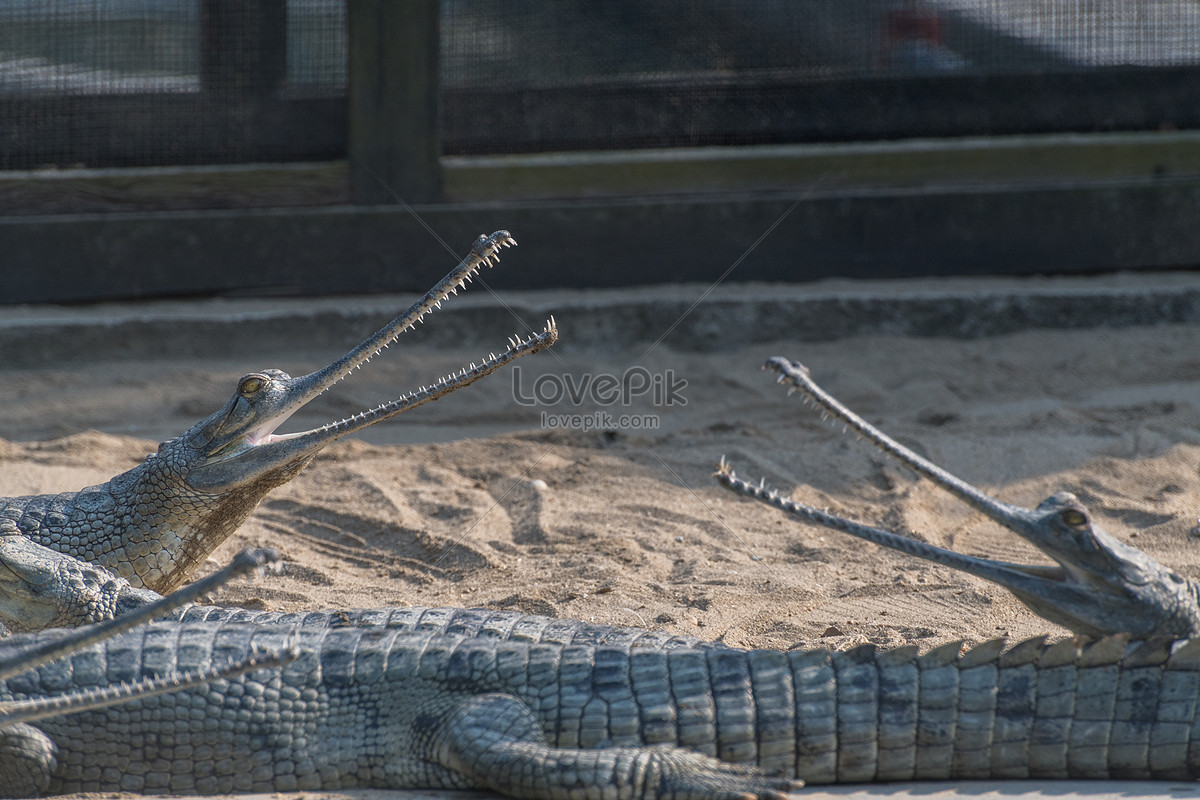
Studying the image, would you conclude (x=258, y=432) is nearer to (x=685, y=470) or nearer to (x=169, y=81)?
(x=685, y=470)

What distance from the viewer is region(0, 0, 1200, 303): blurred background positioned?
518 cm

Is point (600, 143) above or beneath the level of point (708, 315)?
above

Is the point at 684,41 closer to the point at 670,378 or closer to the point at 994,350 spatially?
the point at 670,378

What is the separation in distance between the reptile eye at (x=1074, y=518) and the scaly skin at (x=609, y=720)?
254mm

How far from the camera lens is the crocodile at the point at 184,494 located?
3002mm

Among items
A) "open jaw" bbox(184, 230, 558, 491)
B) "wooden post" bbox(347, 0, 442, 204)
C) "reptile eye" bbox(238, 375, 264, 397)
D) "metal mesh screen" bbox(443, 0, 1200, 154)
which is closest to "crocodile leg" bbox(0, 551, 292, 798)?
"open jaw" bbox(184, 230, 558, 491)

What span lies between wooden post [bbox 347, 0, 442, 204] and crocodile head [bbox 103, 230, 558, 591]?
95.7 inches

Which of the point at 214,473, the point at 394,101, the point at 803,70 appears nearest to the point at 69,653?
the point at 214,473

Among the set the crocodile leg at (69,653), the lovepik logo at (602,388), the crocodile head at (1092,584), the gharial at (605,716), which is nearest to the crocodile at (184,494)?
the crocodile leg at (69,653)

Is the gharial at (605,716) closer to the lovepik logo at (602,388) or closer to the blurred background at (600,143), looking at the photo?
the lovepik logo at (602,388)

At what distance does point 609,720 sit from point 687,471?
1965 millimetres

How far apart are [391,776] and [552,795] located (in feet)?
1.28

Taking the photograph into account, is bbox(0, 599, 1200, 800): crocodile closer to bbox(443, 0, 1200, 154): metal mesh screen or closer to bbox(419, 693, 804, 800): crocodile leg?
bbox(419, 693, 804, 800): crocodile leg

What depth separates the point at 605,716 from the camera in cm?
218
